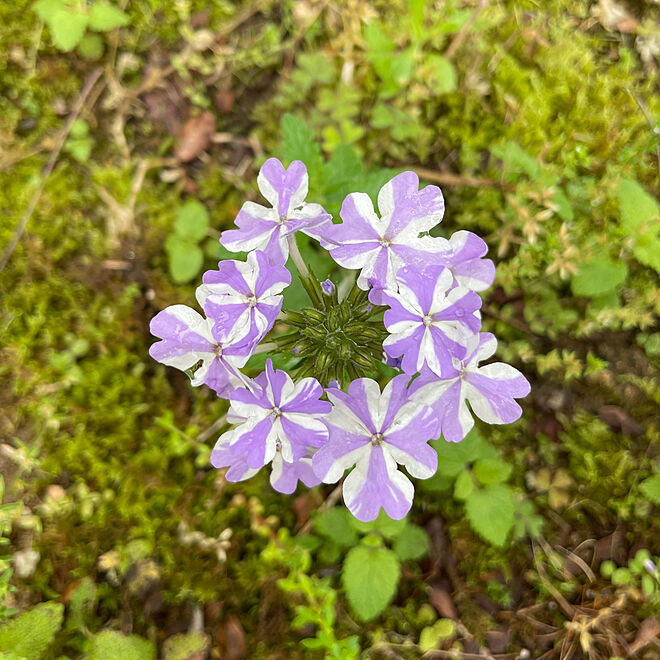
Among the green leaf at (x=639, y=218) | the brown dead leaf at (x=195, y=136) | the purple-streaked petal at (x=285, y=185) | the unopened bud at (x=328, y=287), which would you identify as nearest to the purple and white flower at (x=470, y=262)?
the unopened bud at (x=328, y=287)

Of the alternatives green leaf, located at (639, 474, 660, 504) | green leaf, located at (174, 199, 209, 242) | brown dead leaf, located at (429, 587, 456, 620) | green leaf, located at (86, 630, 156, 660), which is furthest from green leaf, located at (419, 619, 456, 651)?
green leaf, located at (174, 199, 209, 242)

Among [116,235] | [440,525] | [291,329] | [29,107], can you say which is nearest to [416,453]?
[291,329]

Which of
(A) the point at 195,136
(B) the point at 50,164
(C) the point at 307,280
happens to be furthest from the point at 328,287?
(B) the point at 50,164

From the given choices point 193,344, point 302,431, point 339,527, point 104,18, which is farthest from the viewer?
point 104,18

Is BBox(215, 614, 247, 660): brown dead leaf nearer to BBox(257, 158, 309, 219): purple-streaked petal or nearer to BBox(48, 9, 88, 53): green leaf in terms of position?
BBox(257, 158, 309, 219): purple-streaked petal

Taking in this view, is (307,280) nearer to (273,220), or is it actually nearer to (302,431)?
(273,220)
